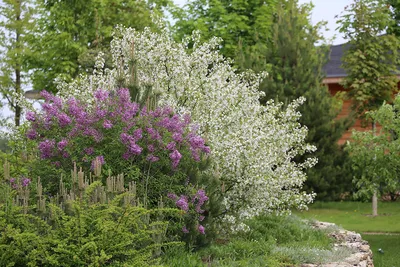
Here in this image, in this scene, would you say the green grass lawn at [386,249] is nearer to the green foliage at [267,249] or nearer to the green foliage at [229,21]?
the green foliage at [267,249]

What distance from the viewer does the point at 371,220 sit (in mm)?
18969

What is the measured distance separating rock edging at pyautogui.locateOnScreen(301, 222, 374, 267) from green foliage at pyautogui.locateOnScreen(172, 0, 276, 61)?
533 inches

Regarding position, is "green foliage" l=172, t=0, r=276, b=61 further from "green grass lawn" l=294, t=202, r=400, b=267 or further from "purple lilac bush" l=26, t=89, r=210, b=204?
→ "purple lilac bush" l=26, t=89, r=210, b=204

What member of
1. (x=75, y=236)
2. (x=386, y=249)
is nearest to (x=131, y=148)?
(x=75, y=236)

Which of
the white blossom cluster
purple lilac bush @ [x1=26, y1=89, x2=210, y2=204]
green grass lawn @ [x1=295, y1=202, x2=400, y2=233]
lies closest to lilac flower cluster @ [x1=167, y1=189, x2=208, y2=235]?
purple lilac bush @ [x1=26, y1=89, x2=210, y2=204]

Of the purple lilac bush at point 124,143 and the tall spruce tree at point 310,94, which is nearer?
the purple lilac bush at point 124,143

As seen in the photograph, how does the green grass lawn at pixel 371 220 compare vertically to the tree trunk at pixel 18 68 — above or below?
below

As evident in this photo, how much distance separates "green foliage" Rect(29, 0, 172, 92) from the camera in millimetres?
20766

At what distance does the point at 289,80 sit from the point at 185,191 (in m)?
12.6

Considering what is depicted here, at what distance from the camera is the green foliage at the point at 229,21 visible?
83.8 ft

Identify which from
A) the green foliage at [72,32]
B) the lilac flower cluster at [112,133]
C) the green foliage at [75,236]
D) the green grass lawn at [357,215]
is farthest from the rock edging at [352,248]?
the green foliage at [72,32]

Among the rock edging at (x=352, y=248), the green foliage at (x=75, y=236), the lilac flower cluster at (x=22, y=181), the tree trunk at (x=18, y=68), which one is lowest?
the rock edging at (x=352, y=248)

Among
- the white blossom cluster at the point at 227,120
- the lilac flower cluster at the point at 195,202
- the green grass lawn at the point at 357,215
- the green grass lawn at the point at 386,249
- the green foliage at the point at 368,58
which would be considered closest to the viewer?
the lilac flower cluster at the point at 195,202

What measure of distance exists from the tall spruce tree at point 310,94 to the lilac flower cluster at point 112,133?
11413 mm
